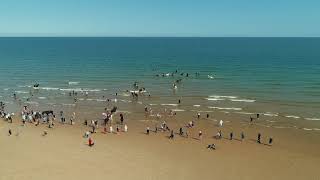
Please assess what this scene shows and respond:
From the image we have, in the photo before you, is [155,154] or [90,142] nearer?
[155,154]

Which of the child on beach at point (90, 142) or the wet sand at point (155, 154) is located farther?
the child on beach at point (90, 142)

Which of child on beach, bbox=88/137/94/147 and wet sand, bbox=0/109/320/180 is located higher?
child on beach, bbox=88/137/94/147

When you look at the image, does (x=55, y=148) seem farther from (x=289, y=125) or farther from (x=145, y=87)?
(x=145, y=87)

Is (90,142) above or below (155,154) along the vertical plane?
above

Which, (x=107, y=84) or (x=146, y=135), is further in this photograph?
(x=107, y=84)

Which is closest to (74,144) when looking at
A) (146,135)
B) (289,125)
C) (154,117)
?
(146,135)

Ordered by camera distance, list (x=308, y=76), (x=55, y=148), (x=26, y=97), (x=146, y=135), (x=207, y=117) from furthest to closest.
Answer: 1. (x=308, y=76)
2. (x=26, y=97)
3. (x=207, y=117)
4. (x=146, y=135)
5. (x=55, y=148)

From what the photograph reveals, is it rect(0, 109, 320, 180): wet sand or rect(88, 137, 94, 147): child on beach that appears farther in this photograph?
rect(88, 137, 94, 147): child on beach

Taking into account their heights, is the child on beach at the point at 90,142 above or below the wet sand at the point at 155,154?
above
